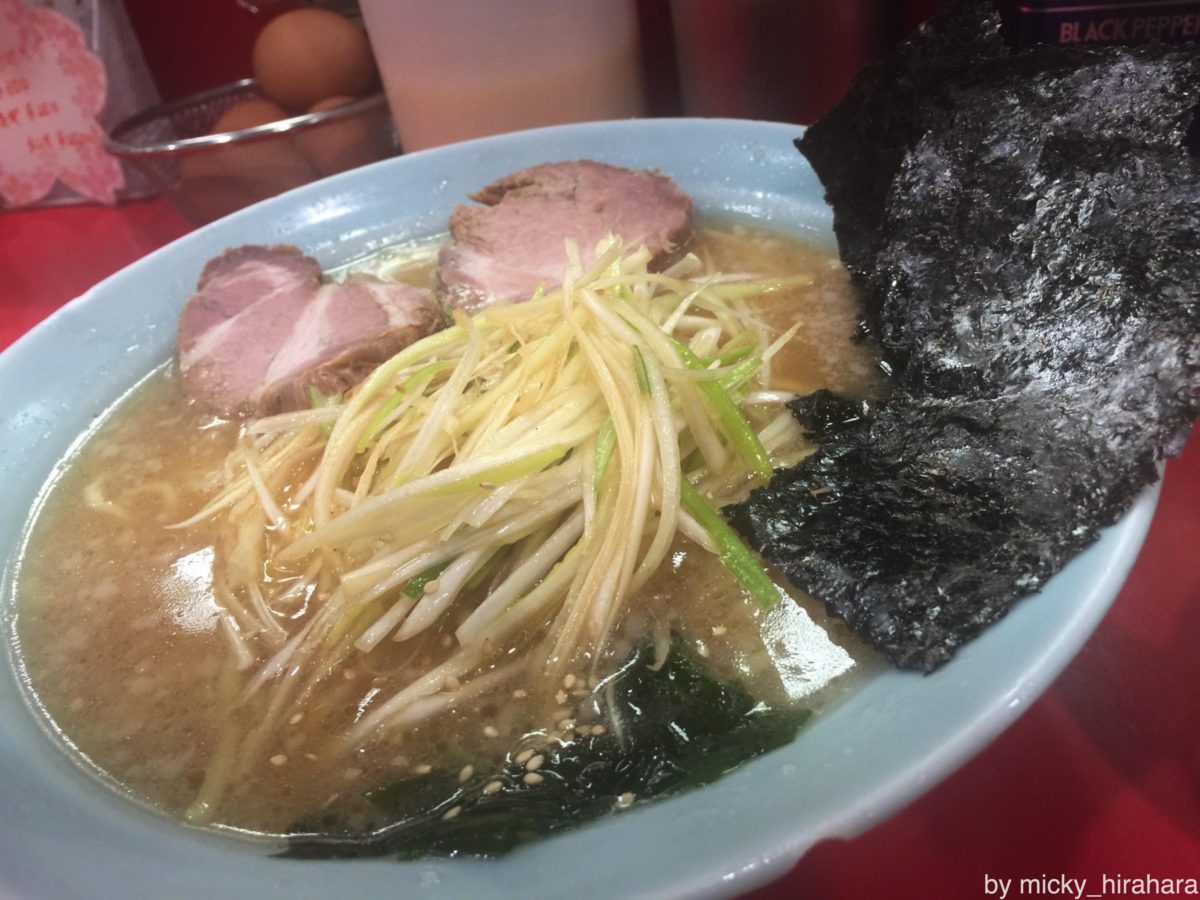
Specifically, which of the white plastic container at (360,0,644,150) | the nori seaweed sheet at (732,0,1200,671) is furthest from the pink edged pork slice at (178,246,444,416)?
the nori seaweed sheet at (732,0,1200,671)

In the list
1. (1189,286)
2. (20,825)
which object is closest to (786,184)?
(1189,286)

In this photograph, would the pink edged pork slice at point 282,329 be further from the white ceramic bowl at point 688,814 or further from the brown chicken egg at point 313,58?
the brown chicken egg at point 313,58

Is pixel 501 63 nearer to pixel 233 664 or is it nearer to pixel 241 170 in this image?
pixel 241 170

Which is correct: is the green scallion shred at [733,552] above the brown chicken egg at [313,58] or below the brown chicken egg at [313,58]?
below

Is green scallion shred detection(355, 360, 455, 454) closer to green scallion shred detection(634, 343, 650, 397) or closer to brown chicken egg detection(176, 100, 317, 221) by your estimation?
green scallion shred detection(634, 343, 650, 397)

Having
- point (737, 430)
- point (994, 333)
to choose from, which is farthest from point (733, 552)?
point (994, 333)

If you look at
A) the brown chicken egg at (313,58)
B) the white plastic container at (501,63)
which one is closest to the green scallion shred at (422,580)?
the white plastic container at (501,63)
